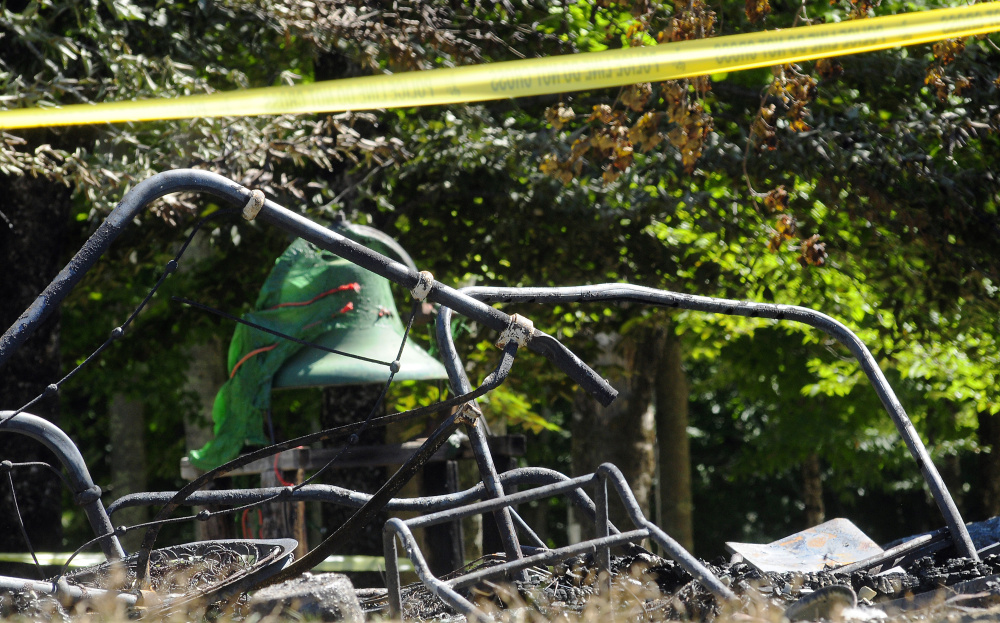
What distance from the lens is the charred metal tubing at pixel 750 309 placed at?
10.3 feet

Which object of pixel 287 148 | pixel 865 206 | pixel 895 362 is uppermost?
pixel 287 148

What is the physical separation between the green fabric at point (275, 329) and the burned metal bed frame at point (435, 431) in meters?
1.81

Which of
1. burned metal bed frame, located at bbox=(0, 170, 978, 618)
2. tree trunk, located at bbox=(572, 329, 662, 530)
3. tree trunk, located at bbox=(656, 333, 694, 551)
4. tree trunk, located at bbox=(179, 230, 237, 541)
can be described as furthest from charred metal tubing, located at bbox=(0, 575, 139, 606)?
tree trunk, located at bbox=(656, 333, 694, 551)

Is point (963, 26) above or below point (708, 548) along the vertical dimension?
above

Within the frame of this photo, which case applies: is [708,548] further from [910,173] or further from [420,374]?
[420,374]

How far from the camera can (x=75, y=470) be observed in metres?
3.48

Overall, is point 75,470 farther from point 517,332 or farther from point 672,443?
point 672,443

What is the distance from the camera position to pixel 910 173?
7.50 metres

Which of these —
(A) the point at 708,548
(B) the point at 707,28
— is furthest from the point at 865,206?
(A) the point at 708,548

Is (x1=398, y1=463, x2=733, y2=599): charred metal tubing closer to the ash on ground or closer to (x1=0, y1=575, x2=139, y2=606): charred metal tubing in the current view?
the ash on ground

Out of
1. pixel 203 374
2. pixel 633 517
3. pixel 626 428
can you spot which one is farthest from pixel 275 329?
pixel 203 374

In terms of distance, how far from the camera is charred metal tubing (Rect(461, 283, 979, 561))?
3.15m

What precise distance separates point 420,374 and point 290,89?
4.69ft

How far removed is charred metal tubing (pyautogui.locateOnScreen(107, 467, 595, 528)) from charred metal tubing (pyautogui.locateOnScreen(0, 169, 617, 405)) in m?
0.45
